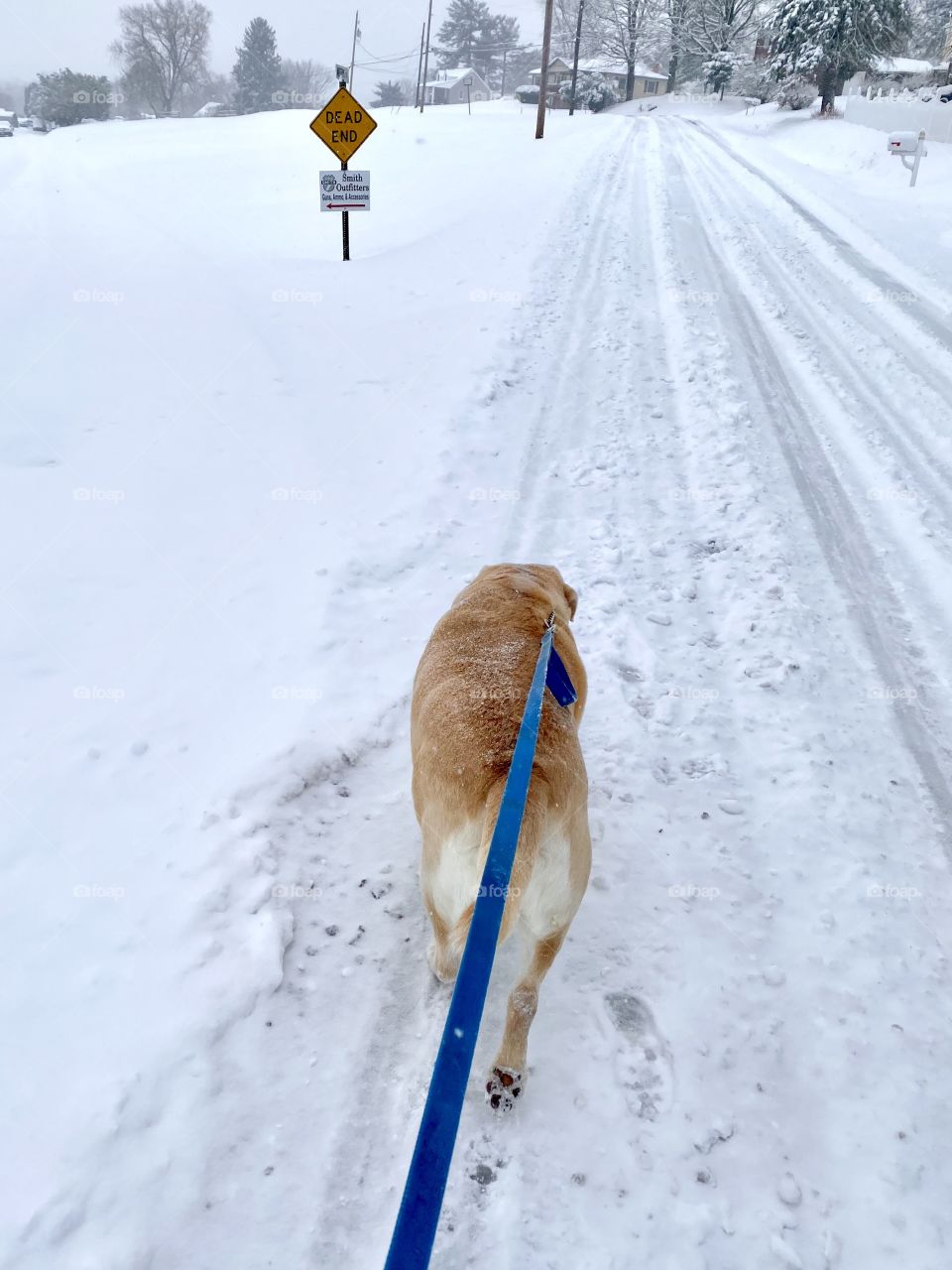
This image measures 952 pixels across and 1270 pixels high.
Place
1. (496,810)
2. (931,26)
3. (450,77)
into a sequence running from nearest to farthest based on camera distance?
(496,810) < (931,26) < (450,77)

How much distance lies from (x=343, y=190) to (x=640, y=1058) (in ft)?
41.5

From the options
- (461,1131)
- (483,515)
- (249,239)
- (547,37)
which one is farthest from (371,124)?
(547,37)

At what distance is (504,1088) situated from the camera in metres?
2.33

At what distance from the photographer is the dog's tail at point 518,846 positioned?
1.98 meters

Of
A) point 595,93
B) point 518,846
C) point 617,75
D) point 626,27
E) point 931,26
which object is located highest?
point 626,27

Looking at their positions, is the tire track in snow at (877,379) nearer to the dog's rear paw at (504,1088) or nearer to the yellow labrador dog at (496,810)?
the yellow labrador dog at (496,810)

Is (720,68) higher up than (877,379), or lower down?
higher up

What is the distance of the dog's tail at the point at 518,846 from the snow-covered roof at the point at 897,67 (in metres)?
49.2

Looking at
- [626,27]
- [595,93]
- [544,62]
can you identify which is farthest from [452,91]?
[544,62]

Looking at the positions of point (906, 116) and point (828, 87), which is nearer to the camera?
point (906, 116)

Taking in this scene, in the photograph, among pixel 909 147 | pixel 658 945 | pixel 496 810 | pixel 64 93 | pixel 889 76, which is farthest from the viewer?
pixel 64 93

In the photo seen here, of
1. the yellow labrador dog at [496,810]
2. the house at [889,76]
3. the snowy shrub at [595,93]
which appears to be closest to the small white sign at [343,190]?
the yellow labrador dog at [496,810]

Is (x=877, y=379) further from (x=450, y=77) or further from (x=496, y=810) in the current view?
(x=450, y=77)

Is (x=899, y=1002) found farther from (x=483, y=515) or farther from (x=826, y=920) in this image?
(x=483, y=515)
